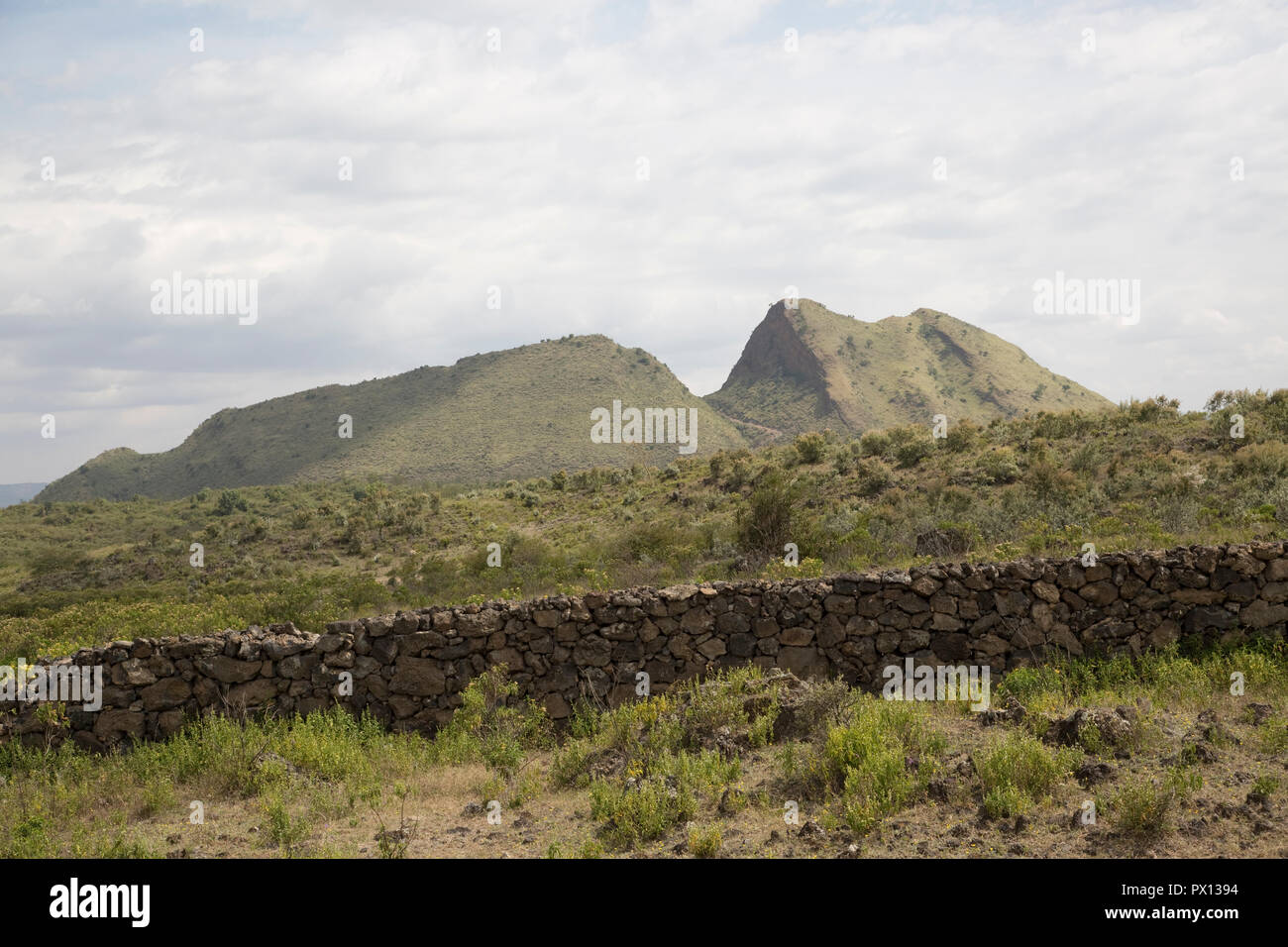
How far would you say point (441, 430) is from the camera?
72.2 meters

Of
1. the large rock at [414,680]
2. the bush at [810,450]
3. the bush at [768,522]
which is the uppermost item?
the bush at [810,450]

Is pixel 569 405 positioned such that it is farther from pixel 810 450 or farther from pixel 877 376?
pixel 810 450

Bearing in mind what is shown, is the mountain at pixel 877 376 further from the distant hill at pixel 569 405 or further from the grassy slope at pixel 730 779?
the grassy slope at pixel 730 779

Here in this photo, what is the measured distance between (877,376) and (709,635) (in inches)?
3333

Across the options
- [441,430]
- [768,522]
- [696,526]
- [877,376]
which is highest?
[877,376]

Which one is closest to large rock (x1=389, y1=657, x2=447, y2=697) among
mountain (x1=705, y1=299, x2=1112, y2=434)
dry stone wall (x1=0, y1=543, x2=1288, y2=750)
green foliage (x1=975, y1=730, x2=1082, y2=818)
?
dry stone wall (x1=0, y1=543, x2=1288, y2=750)

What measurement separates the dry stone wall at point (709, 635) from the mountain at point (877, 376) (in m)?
70.7

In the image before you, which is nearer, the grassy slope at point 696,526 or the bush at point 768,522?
the grassy slope at point 696,526

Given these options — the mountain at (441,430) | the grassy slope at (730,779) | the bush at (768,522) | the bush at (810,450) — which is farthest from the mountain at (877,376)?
the grassy slope at (730,779)

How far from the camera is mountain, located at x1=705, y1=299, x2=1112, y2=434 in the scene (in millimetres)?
83938

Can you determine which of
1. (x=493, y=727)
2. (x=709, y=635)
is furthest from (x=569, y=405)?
(x=493, y=727)

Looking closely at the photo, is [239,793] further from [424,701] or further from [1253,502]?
[1253,502]

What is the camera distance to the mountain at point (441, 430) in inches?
2601

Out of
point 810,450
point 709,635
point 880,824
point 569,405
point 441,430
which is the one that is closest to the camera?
point 880,824
